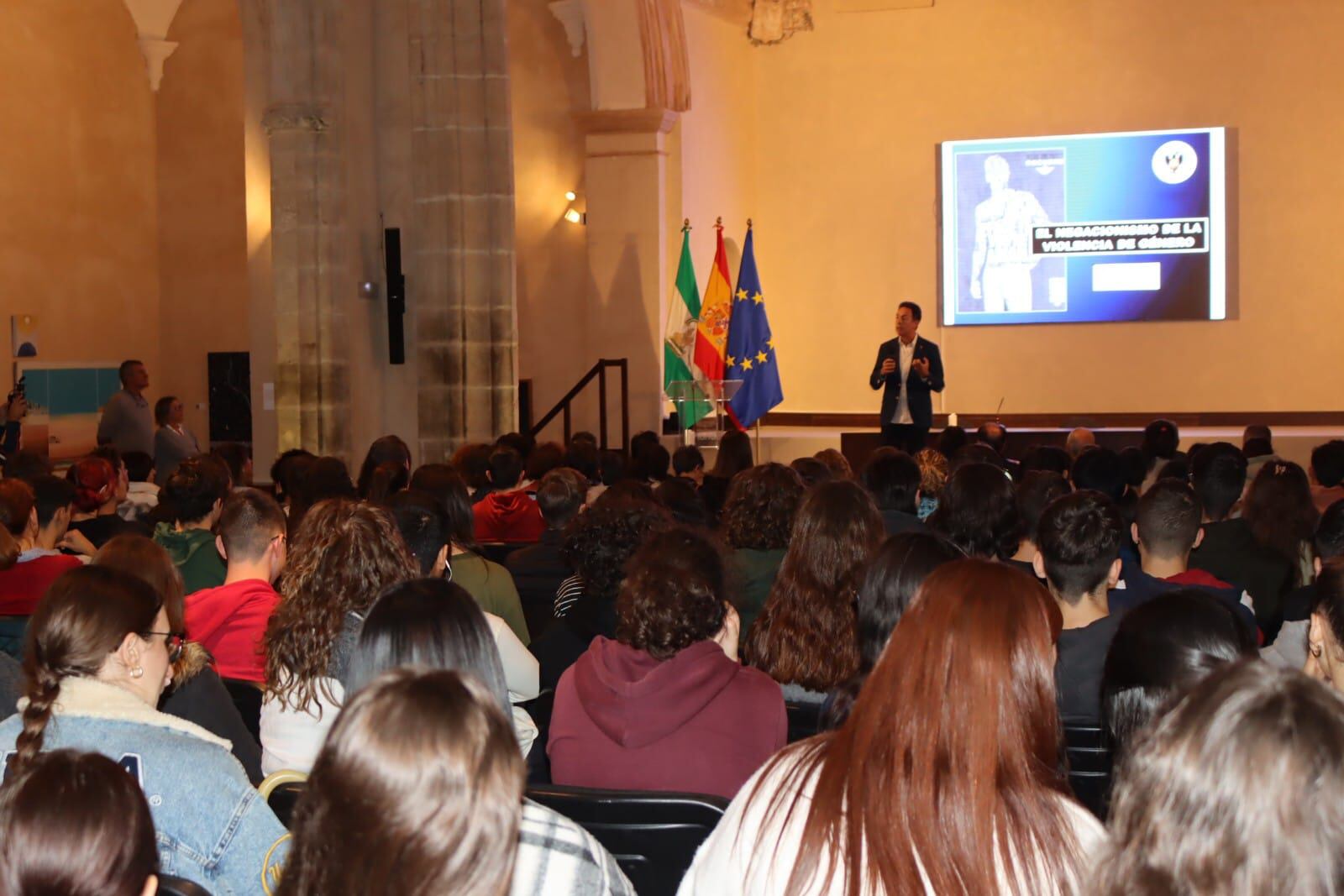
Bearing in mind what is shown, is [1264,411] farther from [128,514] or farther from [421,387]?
[128,514]

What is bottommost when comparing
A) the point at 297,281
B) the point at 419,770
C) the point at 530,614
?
the point at 530,614

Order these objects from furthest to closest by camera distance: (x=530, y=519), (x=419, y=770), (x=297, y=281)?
(x=297, y=281) → (x=530, y=519) → (x=419, y=770)

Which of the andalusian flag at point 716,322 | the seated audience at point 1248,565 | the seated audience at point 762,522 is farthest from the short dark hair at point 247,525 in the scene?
the andalusian flag at point 716,322

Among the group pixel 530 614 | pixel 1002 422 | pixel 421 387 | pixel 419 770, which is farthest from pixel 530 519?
pixel 1002 422

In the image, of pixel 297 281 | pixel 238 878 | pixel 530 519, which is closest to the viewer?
pixel 238 878

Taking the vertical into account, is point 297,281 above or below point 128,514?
above

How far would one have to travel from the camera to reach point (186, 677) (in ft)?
8.53

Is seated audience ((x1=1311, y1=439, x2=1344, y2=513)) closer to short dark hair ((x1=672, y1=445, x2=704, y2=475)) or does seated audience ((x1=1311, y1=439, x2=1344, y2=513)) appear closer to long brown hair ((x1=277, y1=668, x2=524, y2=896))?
short dark hair ((x1=672, y1=445, x2=704, y2=475))

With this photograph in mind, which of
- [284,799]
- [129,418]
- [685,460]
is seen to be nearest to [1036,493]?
[685,460]

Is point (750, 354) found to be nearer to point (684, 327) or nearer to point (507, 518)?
point (684, 327)

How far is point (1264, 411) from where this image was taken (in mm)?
12414

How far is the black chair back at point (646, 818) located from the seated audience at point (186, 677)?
694mm

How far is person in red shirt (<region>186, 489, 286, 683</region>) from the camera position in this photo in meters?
3.44

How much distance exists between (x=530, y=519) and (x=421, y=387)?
3.58 metres
